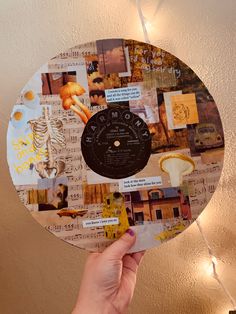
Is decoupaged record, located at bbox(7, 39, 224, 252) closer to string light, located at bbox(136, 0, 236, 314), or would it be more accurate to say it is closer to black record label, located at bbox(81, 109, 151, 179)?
black record label, located at bbox(81, 109, 151, 179)

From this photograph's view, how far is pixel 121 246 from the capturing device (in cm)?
71

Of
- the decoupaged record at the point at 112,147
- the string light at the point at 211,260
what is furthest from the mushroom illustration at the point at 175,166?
the string light at the point at 211,260

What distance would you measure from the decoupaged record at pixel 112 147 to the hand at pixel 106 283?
2 centimetres

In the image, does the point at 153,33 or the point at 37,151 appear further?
the point at 153,33

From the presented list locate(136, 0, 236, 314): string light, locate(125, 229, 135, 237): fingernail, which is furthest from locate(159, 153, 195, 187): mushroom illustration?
locate(136, 0, 236, 314): string light

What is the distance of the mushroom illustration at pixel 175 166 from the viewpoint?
74 cm

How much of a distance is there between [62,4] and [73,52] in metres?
0.32

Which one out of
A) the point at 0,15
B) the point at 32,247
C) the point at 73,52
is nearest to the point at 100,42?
the point at 73,52

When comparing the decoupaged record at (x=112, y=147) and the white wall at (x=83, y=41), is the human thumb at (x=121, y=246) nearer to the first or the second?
the decoupaged record at (x=112, y=147)

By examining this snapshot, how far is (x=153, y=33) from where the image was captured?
100 cm

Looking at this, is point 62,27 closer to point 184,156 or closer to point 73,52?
point 73,52

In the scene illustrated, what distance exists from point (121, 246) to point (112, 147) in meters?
0.18

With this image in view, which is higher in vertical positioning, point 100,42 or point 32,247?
point 100,42

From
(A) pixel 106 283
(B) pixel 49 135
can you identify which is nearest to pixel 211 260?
(A) pixel 106 283
